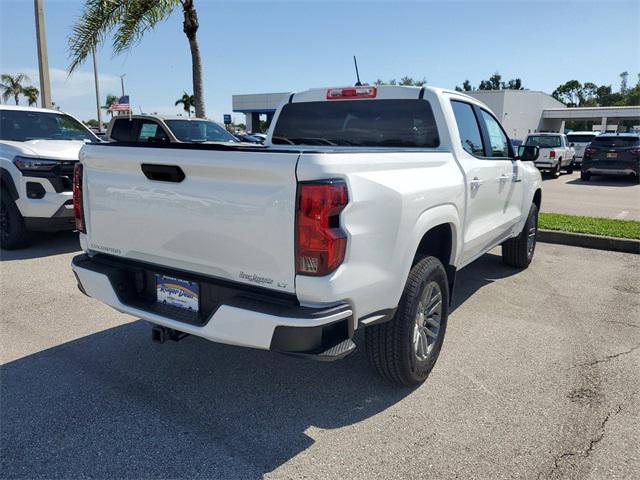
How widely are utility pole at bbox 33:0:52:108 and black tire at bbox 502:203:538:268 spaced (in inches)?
452

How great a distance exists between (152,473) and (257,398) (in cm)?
84

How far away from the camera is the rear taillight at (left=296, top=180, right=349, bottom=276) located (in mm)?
2338

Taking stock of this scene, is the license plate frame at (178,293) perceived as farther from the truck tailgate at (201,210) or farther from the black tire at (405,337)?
the black tire at (405,337)

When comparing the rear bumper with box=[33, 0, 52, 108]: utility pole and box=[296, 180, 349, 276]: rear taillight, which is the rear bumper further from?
box=[33, 0, 52, 108]: utility pole

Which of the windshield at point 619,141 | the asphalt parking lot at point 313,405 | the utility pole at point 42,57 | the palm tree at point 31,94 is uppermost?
the palm tree at point 31,94

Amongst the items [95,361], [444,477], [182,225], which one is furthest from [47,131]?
[444,477]

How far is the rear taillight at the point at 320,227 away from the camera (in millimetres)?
2338

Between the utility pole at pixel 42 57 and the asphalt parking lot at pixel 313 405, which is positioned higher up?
the utility pole at pixel 42 57

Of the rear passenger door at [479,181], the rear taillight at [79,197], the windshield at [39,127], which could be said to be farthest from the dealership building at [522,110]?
the rear taillight at [79,197]

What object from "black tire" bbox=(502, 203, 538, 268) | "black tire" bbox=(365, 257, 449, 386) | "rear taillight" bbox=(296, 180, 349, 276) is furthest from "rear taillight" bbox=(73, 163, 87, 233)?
"black tire" bbox=(502, 203, 538, 268)

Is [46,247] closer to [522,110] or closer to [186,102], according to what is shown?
[522,110]

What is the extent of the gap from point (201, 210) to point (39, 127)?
6619mm

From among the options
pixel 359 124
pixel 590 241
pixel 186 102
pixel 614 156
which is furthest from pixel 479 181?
pixel 186 102

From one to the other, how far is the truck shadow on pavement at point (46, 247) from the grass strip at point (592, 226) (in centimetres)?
722
